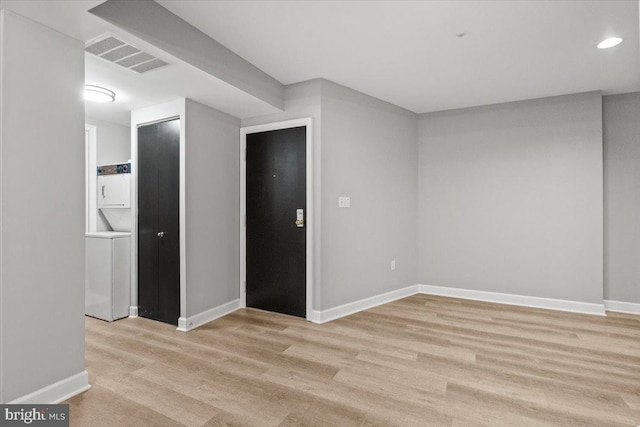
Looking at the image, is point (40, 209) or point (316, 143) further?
point (316, 143)

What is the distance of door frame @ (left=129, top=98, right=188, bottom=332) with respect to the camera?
10.8ft

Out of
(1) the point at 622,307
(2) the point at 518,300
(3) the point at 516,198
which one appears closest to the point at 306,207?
(3) the point at 516,198

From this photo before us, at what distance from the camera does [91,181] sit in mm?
4266

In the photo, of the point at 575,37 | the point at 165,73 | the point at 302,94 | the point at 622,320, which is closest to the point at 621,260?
the point at 622,320

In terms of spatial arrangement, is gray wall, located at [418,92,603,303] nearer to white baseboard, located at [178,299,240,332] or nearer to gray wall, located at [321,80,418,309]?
gray wall, located at [321,80,418,309]

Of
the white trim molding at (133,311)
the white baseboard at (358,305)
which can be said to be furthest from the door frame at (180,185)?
the white baseboard at (358,305)

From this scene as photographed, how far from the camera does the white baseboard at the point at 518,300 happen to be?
3872 millimetres

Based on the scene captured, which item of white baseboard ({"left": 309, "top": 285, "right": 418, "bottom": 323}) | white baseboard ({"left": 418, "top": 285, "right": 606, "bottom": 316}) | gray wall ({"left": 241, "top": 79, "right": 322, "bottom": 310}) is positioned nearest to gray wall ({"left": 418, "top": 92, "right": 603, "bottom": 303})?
white baseboard ({"left": 418, "top": 285, "right": 606, "bottom": 316})

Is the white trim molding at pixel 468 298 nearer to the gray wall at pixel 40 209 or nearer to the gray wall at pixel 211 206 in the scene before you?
the gray wall at pixel 211 206

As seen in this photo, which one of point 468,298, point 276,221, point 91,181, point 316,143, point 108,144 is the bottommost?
point 468,298

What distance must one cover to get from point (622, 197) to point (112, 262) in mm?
5874

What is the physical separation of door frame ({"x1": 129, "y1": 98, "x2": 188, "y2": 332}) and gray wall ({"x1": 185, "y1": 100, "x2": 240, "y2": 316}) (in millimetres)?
43

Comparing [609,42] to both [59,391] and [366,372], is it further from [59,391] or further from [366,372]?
[59,391]

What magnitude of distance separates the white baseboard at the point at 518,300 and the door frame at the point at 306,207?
2.10 m
